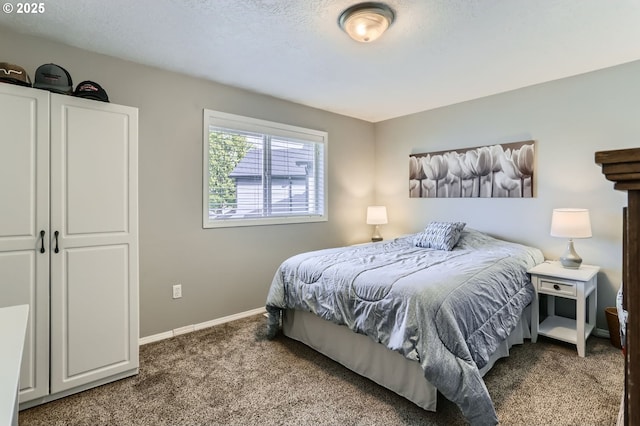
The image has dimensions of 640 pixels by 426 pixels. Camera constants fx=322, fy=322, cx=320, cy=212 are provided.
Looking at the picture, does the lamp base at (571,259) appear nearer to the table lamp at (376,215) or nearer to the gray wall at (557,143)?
the gray wall at (557,143)

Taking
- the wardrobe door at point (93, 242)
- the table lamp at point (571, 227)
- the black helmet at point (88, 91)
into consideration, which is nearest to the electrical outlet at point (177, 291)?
the wardrobe door at point (93, 242)

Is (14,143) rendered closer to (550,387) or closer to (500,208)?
(550,387)

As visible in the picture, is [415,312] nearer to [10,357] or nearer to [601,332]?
[10,357]

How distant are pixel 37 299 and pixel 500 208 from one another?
3.95 metres

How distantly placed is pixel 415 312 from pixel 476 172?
242 centimetres

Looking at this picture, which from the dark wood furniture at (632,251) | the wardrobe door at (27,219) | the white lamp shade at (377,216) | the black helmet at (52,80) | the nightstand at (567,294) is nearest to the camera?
the dark wood furniture at (632,251)

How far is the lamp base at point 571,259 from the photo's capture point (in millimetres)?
2689

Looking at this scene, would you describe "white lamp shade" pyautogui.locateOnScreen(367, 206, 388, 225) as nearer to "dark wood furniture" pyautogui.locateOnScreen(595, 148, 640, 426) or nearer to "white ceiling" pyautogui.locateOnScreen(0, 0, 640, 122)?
"white ceiling" pyautogui.locateOnScreen(0, 0, 640, 122)

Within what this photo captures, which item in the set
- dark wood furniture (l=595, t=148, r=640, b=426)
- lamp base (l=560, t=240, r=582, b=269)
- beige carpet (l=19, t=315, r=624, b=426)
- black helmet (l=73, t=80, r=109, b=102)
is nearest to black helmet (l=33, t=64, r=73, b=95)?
black helmet (l=73, t=80, r=109, b=102)

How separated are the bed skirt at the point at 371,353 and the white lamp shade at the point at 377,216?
75.9 inches

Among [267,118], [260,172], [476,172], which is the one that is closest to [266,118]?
[267,118]

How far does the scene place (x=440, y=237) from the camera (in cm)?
322

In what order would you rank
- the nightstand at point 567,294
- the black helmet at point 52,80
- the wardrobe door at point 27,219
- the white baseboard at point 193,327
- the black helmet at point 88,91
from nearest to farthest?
the wardrobe door at point 27,219
the black helmet at point 52,80
the black helmet at point 88,91
the nightstand at point 567,294
the white baseboard at point 193,327

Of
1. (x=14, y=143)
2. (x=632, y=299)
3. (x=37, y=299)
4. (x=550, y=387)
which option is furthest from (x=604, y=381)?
(x=14, y=143)
